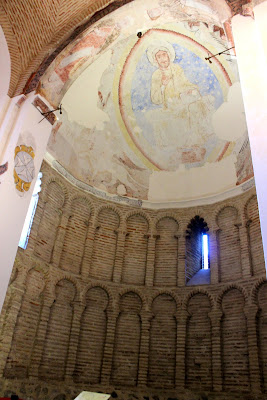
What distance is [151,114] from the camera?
48.4ft

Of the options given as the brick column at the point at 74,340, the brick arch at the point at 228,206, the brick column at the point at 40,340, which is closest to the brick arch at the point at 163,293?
the brick column at the point at 74,340

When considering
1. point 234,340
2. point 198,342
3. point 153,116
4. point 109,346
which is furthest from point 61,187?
point 234,340

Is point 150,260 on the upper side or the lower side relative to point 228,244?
lower

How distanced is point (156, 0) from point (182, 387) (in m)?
10.6

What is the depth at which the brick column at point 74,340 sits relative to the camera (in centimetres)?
1126

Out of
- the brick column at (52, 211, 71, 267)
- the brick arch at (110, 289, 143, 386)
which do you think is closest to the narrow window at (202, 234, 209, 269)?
the brick arch at (110, 289, 143, 386)

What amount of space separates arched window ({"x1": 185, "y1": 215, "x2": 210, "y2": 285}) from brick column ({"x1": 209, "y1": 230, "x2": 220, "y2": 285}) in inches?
16.7

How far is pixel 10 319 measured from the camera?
10.3 metres

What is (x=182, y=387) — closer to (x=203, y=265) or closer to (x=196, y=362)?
(x=196, y=362)

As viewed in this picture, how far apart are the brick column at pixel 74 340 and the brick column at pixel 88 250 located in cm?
109

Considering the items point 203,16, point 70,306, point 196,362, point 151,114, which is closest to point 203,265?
point 196,362

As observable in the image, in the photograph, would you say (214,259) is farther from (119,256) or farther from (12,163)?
(12,163)

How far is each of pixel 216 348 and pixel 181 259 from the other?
319 centimetres

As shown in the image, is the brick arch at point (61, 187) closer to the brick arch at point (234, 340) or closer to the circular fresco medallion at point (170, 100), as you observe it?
the circular fresco medallion at point (170, 100)
